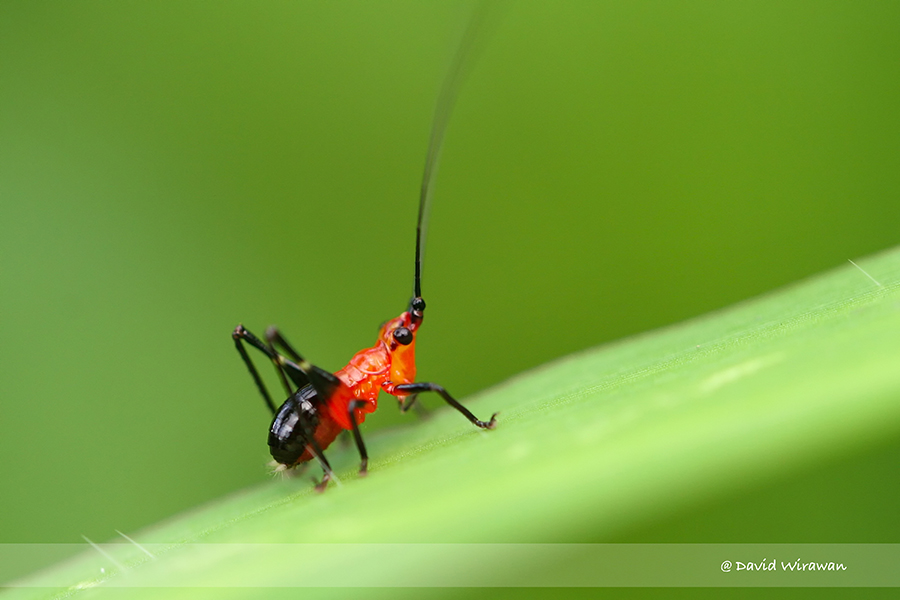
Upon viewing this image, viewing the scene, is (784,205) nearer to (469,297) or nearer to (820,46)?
(820,46)

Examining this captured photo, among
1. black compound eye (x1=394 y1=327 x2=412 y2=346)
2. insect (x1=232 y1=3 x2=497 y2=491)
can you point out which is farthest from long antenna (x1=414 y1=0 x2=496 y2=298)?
black compound eye (x1=394 y1=327 x2=412 y2=346)

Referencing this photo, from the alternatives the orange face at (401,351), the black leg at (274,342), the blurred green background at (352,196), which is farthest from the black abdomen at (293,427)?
the blurred green background at (352,196)

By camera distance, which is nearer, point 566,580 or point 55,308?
point 566,580

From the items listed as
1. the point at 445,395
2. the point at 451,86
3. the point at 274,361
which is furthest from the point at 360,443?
the point at 451,86

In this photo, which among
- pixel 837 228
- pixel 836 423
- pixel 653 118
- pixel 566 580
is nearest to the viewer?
pixel 836 423

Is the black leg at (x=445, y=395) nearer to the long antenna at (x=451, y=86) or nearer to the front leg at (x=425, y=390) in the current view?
the front leg at (x=425, y=390)

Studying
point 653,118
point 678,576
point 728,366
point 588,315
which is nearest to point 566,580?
point 678,576

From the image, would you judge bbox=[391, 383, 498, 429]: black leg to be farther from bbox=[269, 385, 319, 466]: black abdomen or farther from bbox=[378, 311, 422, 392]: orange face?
bbox=[269, 385, 319, 466]: black abdomen
